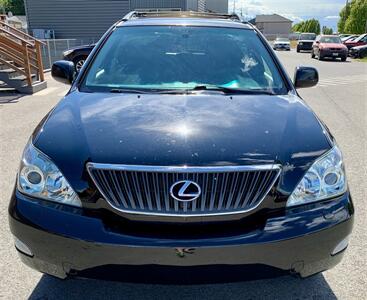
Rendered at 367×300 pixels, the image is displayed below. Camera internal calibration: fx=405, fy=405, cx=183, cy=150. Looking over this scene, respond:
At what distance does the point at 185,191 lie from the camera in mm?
2010

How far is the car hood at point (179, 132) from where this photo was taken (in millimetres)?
2109

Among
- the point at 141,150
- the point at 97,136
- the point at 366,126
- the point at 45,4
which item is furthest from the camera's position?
the point at 45,4

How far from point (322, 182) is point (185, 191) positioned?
764 millimetres

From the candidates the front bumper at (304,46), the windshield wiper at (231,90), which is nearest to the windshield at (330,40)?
Result: the front bumper at (304,46)

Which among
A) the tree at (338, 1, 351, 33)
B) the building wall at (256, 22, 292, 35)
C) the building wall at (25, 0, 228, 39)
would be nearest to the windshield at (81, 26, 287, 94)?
the building wall at (25, 0, 228, 39)

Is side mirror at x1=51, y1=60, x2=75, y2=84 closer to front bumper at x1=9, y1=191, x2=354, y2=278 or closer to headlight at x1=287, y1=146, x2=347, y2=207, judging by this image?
front bumper at x1=9, y1=191, x2=354, y2=278

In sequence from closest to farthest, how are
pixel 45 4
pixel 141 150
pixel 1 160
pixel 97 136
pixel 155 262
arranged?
pixel 155 262
pixel 141 150
pixel 97 136
pixel 1 160
pixel 45 4

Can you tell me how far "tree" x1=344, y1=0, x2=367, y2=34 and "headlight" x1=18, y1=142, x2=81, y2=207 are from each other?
2188 inches

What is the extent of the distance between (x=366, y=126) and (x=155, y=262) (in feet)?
20.8

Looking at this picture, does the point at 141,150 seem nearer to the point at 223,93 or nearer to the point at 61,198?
the point at 61,198

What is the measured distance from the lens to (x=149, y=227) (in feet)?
6.63

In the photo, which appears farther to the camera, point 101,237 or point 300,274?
point 300,274

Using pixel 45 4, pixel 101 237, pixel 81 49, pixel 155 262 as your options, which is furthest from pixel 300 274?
pixel 45 4

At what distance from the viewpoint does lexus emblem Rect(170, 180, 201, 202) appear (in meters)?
2.00
